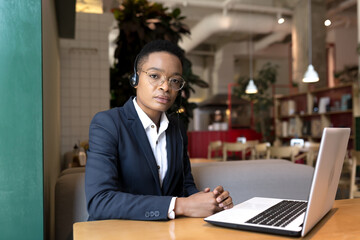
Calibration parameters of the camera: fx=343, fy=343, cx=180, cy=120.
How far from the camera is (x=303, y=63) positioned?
29.5ft

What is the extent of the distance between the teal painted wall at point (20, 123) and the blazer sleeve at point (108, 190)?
0.82 feet

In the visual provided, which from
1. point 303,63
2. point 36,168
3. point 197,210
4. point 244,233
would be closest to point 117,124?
point 36,168

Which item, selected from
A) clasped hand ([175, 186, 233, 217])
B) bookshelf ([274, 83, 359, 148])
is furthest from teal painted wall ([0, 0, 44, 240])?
bookshelf ([274, 83, 359, 148])

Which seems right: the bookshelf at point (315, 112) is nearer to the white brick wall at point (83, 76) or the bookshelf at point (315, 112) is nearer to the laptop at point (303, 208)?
the white brick wall at point (83, 76)

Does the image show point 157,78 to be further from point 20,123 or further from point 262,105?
point 262,105

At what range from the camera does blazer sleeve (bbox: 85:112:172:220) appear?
109cm

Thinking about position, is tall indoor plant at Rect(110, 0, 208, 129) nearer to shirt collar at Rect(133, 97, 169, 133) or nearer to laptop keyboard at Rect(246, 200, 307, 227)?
shirt collar at Rect(133, 97, 169, 133)

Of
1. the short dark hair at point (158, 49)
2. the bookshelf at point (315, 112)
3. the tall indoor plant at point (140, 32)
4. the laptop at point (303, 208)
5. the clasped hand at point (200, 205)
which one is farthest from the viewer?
the bookshelf at point (315, 112)

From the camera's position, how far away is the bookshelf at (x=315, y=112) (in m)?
7.21

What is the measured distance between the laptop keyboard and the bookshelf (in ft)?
21.0

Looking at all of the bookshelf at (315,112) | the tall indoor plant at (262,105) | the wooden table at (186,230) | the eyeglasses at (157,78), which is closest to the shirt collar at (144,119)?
the eyeglasses at (157,78)

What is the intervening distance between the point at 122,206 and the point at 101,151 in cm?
27

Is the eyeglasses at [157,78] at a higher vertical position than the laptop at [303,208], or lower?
higher

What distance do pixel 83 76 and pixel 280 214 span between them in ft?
14.9
